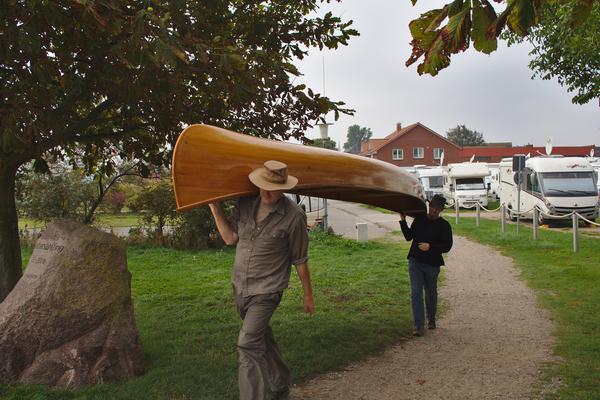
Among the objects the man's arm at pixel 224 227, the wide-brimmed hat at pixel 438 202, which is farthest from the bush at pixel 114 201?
the man's arm at pixel 224 227

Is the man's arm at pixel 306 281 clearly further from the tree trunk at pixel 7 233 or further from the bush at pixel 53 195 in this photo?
the bush at pixel 53 195

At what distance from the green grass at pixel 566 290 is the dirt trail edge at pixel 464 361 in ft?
0.66

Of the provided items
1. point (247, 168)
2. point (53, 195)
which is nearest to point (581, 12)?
point (247, 168)

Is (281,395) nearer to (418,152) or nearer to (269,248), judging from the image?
(269,248)

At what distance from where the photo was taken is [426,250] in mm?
6723

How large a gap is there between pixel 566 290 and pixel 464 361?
14.5 feet

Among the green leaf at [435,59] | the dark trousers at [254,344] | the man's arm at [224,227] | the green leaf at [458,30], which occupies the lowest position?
the dark trousers at [254,344]

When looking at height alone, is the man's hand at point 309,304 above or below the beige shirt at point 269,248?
below

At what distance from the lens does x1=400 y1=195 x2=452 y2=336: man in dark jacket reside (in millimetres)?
6746

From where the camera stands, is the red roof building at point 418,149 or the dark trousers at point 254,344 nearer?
the dark trousers at point 254,344

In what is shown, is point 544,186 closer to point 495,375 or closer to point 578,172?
point 578,172

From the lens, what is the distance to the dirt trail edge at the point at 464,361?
5.03 meters

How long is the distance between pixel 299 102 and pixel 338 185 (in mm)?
1196

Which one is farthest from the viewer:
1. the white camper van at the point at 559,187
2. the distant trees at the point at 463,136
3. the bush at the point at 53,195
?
the distant trees at the point at 463,136
